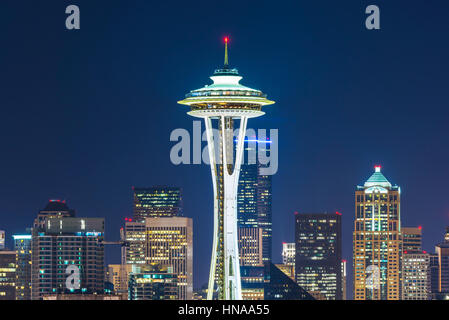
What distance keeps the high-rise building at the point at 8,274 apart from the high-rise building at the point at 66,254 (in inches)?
255

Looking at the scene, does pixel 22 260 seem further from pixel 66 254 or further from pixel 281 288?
pixel 281 288

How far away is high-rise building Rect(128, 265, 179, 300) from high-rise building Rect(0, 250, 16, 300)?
1944cm

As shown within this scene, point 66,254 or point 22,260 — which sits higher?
point 66,254

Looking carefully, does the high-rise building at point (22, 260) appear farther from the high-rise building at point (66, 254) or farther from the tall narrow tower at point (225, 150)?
the tall narrow tower at point (225, 150)

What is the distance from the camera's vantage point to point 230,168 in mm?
89500

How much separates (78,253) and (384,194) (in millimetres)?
52114

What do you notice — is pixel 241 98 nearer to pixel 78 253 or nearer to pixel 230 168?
pixel 230 168

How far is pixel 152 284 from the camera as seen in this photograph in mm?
169375

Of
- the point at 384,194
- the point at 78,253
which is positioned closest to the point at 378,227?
the point at 384,194

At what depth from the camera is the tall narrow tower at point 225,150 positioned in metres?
89.4

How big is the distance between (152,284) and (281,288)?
83.6ft

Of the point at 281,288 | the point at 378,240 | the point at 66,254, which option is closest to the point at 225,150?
the point at 66,254
